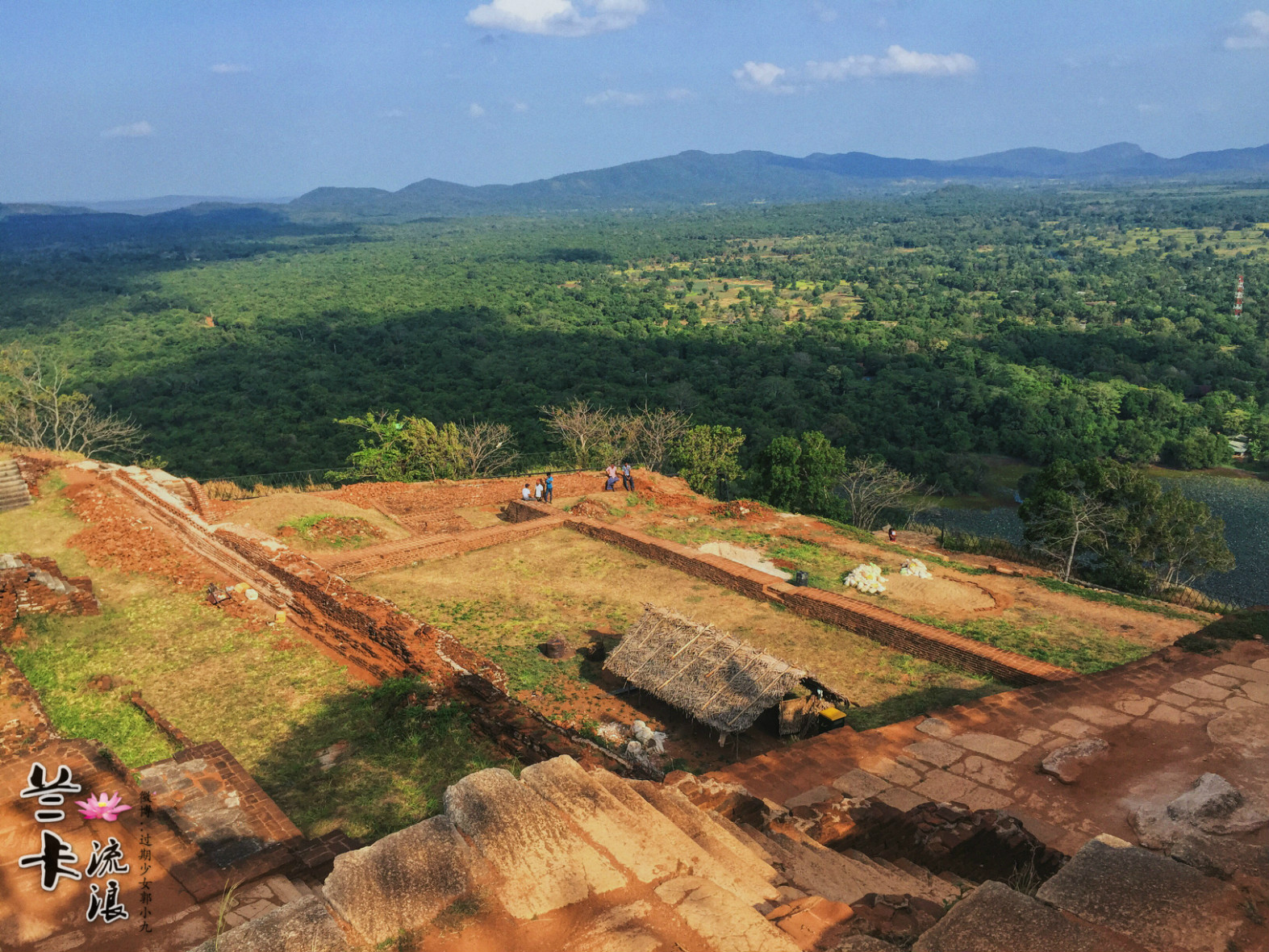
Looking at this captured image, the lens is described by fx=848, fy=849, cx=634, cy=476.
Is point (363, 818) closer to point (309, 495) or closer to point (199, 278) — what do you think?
point (309, 495)

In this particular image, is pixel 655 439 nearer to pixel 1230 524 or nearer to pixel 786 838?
pixel 786 838

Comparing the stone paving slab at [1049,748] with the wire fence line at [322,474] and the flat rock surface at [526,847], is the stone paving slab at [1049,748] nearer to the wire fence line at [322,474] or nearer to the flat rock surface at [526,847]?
the flat rock surface at [526,847]

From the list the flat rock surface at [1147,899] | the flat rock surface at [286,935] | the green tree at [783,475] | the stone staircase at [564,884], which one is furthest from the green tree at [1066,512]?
the flat rock surface at [286,935]

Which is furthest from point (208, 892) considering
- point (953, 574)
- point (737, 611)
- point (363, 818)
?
point (953, 574)

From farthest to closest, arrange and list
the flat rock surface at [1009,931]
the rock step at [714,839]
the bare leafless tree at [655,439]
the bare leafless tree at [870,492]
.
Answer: the bare leafless tree at [655,439], the bare leafless tree at [870,492], the rock step at [714,839], the flat rock surface at [1009,931]

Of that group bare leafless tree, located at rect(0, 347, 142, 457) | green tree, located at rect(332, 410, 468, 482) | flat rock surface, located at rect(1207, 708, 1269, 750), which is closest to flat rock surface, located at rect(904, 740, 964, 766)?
flat rock surface, located at rect(1207, 708, 1269, 750)

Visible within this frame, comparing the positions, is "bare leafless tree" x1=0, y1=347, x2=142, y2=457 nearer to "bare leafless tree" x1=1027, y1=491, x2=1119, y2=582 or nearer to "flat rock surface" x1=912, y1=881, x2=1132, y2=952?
"bare leafless tree" x1=1027, y1=491, x2=1119, y2=582

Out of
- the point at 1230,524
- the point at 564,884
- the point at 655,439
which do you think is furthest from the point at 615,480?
the point at 1230,524
